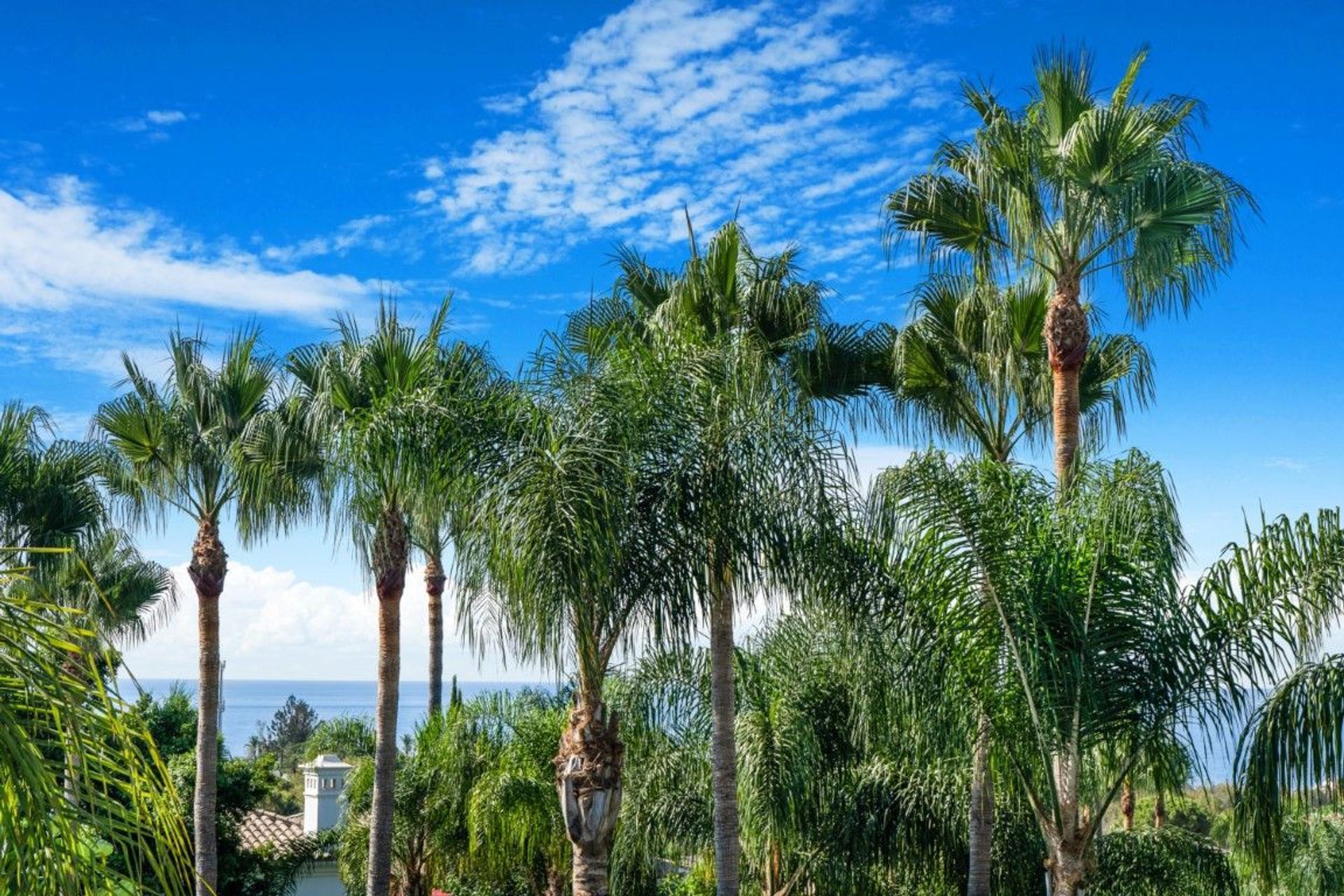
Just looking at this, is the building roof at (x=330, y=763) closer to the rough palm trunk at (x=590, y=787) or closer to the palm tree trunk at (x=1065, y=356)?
the rough palm trunk at (x=590, y=787)

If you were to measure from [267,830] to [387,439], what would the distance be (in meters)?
22.0

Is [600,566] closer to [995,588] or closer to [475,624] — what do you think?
[475,624]

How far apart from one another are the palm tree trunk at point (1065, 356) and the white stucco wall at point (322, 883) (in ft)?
70.5

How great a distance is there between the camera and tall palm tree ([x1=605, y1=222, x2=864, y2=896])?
10.9m

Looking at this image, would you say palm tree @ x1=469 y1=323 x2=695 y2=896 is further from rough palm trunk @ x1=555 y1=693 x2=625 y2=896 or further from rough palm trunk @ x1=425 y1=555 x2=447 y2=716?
rough palm trunk @ x1=425 y1=555 x2=447 y2=716

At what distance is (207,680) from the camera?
62.6 feet

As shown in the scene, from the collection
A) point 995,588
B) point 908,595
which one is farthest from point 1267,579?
point 908,595

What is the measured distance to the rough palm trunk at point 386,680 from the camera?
53.0ft

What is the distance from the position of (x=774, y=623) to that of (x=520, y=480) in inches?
229

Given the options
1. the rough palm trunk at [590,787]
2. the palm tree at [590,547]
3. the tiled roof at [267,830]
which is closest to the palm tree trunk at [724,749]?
the palm tree at [590,547]

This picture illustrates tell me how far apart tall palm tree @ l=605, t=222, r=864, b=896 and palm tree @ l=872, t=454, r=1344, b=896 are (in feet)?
4.34

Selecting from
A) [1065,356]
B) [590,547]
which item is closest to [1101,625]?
[1065,356]

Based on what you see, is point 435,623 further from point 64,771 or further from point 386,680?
point 64,771

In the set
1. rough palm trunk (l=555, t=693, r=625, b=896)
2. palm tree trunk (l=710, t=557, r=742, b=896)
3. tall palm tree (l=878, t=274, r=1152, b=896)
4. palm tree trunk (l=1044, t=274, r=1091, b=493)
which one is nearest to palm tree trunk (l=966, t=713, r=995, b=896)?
tall palm tree (l=878, t=274, r=1152, b=896)
